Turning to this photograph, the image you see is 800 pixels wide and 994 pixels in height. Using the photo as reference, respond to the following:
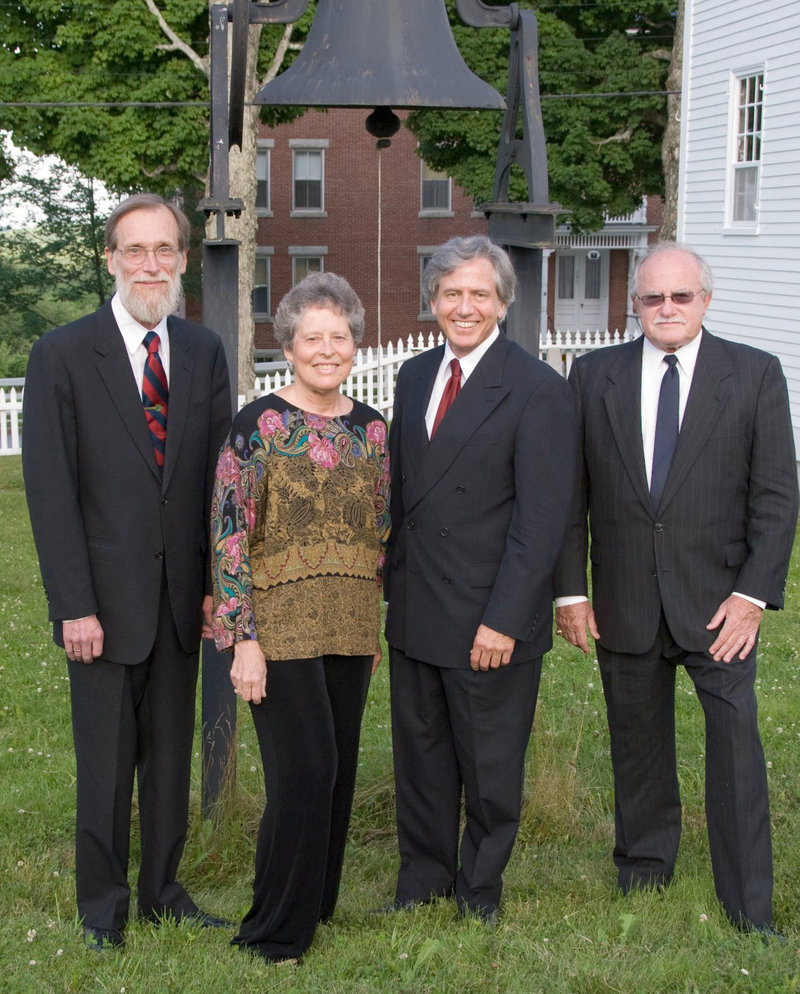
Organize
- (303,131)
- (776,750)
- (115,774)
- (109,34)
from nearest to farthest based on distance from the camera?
(115,774)
(776,750)
(109,34)
(303,131)

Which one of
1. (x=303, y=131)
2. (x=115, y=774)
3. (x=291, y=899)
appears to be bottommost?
(x=291, y=899)

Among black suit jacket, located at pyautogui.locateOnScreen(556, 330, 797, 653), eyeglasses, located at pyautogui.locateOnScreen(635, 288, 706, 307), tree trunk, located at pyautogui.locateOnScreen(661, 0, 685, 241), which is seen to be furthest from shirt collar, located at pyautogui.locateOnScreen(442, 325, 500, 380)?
tree trunk, located at pyautogui.locateOnScreen(661, 0, 685, 241)

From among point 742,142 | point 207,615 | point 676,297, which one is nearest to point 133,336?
point 207,615

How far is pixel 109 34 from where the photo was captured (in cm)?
1994

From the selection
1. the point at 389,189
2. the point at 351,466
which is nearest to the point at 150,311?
the point at 351,466

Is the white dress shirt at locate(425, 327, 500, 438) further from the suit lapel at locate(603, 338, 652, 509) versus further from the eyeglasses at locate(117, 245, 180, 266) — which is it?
the eyeglasses at locate(117, 245, 180, 266)

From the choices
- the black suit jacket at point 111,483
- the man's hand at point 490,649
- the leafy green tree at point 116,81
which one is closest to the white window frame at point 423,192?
the leafy green tree at point 116,81

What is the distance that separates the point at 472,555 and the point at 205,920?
1.42 metres

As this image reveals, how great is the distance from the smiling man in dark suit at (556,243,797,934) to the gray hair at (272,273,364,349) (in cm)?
83

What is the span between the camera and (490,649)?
11.7ft

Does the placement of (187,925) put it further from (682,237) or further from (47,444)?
(682,237)

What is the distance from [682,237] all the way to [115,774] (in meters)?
14.3

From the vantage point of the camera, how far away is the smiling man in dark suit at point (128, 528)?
11.3ft

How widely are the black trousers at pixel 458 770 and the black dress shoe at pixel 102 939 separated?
0.90 metres
